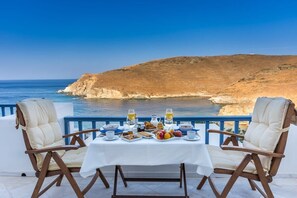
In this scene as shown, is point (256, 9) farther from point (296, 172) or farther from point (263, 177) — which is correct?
point (263, 177)

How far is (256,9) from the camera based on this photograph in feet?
29.4

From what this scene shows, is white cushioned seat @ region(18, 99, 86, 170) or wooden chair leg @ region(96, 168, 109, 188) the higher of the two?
white cushioned seat @ region(18, 99, 86, 170)

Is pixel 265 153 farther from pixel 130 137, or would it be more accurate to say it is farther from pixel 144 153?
pixel 130 137

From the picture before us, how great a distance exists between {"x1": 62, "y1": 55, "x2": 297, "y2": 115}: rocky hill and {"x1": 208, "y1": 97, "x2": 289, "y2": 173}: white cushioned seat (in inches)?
352

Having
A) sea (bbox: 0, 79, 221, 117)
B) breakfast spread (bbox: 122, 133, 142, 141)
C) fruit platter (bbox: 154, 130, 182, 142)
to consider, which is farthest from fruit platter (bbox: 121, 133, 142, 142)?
sea (bbox: 0, 79, 221, 117)

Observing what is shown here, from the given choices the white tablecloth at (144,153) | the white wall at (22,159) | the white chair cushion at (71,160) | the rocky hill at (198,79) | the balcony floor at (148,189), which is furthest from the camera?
the rocky hill at (198,79)

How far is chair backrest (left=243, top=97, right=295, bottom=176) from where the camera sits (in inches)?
83.4

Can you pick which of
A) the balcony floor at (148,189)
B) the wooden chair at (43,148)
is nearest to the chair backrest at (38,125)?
the wooden chair at (43,148)

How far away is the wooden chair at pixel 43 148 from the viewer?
7.18ft

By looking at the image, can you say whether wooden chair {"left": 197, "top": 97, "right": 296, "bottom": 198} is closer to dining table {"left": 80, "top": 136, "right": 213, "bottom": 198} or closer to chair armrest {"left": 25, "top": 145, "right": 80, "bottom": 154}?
dining table {"left": 80, "top": 136, "right": 213, "bottom": 198}

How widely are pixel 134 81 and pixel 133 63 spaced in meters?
2.83

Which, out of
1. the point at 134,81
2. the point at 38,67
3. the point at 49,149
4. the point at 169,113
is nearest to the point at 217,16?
the point at 134,81

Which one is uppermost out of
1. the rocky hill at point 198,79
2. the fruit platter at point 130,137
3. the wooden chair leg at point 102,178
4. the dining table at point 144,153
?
the rocky hill at point 198,79

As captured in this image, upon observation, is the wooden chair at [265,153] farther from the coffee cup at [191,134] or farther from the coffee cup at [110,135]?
the coffee cup at [110,135]
